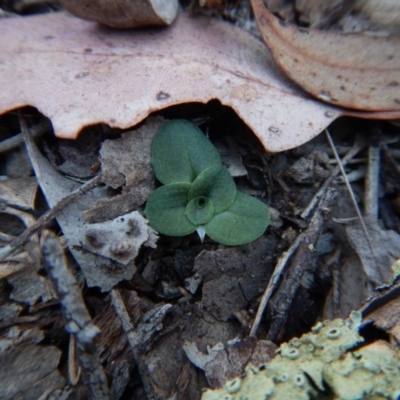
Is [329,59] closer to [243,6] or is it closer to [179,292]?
[243,6]

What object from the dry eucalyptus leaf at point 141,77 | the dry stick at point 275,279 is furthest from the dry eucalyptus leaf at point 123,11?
the dry stick at point 275,279

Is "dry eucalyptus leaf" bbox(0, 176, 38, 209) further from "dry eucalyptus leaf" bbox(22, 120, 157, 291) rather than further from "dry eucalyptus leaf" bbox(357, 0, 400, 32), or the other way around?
"dry eucalyptus leaf" bbox(357, 0, 400, 32)

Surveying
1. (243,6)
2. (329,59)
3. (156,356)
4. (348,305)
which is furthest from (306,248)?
(243,6)

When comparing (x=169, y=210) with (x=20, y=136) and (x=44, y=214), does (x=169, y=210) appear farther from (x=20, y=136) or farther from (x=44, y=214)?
(x=20, y=136)

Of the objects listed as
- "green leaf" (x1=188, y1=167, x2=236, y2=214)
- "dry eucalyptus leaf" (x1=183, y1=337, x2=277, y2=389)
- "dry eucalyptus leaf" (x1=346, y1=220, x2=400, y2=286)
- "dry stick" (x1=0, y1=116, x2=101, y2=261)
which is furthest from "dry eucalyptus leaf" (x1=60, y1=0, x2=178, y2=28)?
"dry eucalyptus leaf" (x1=183, y1=337, x2=277, y2=389)

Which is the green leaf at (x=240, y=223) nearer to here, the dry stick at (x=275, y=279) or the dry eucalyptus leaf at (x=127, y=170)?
the dry stick at (x=275, y=279)
